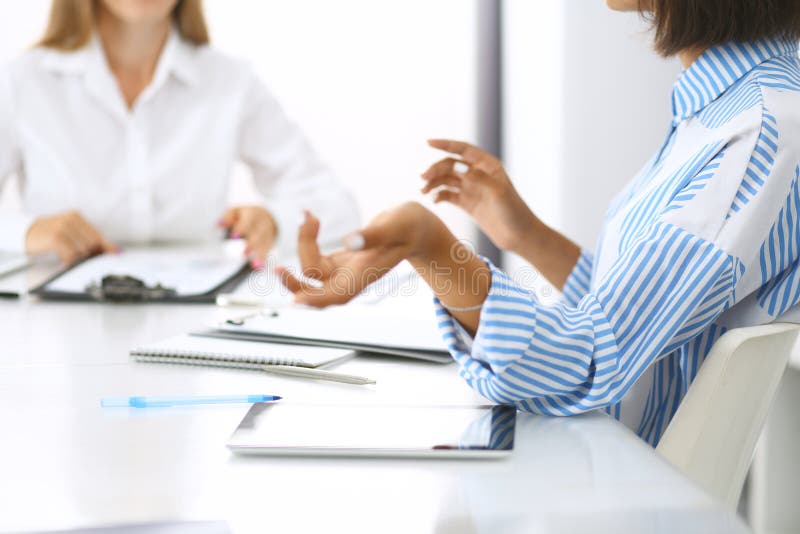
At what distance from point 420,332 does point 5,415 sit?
495 mm

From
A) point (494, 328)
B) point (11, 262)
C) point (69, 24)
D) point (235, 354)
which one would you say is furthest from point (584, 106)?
point (494, 328)

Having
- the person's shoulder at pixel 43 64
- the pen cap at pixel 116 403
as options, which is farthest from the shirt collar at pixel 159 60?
the pen cap at pixel 116 403

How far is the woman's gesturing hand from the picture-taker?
1151mm

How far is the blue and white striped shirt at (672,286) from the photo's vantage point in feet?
2.58

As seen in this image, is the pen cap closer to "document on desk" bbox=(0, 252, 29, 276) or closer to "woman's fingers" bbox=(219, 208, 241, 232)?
"document on desk" bbox=(0, 252, 29, 276)

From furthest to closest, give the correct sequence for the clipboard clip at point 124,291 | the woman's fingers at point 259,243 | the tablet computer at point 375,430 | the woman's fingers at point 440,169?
the woman's fingers at point 259,243
the clipboard clip at point 124,291
the woman's fingers at point 440,169
the tablet computer at point 375,430

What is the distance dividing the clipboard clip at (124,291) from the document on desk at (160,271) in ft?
0.06

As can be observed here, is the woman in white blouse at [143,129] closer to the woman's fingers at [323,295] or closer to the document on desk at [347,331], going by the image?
the document on desk at [347,331]

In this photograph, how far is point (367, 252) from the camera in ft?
2.47

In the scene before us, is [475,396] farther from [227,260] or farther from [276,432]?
[227,260]

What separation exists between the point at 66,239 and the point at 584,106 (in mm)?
1510

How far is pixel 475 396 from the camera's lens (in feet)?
2.91

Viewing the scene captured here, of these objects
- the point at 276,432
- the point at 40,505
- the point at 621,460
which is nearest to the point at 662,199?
the point at 621,460

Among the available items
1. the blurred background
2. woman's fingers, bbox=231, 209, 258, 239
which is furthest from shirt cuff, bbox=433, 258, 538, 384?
the blurred background
